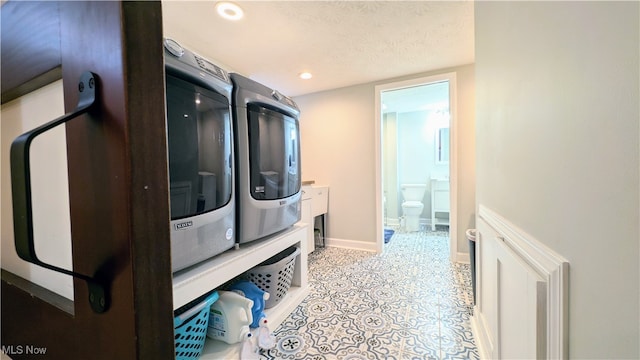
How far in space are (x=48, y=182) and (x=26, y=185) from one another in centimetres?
19

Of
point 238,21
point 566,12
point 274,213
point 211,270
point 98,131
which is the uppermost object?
point 238,21

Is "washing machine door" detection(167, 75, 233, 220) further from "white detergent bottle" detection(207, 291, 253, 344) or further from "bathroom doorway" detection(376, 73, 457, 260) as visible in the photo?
"bathroom doorway" detection(376, 73, 457, 260)

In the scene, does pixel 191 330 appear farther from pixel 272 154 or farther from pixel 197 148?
pixel 272 154

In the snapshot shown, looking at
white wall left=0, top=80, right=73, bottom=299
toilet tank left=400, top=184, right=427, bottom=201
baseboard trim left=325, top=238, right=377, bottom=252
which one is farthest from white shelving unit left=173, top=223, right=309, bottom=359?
toilet tank left=400, top=184, right=427, bottom=201

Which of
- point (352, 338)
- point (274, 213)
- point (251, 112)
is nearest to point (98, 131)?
point (251, 112)

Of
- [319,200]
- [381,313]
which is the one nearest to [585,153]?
[381,313]

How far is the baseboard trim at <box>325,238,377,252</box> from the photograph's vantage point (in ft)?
9.34

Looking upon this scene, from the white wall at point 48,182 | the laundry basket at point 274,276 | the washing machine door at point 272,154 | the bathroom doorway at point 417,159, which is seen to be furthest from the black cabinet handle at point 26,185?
the bathroom doorway at point 417,159

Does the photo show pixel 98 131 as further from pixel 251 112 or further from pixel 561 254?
pixel 251 112

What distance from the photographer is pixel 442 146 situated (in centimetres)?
413

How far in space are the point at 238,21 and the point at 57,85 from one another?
4.86 feet

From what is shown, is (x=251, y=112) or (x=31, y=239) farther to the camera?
(x=251, y=112)

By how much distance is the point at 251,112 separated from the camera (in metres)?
1.26

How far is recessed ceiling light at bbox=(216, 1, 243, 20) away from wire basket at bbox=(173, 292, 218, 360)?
1.59 meters
